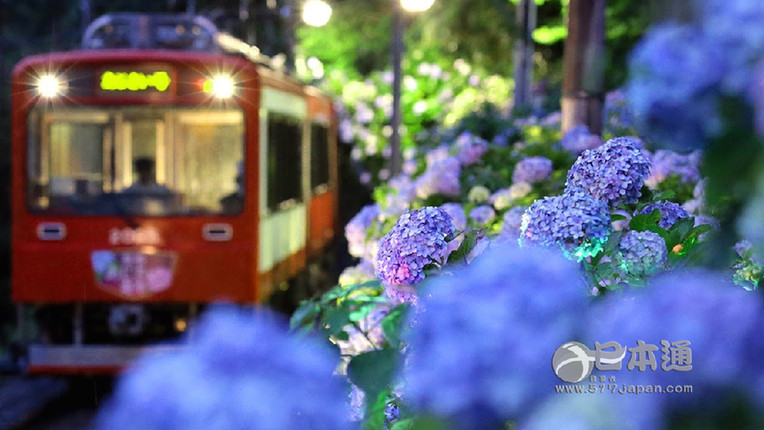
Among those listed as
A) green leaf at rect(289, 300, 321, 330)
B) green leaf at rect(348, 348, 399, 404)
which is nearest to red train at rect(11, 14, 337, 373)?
green leaf at rect(289, 300, 321, 330)

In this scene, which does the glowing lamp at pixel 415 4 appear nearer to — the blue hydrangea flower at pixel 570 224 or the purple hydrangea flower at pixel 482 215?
the purple hydrangea flower at pixel 482 215

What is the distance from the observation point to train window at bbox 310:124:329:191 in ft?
51.0

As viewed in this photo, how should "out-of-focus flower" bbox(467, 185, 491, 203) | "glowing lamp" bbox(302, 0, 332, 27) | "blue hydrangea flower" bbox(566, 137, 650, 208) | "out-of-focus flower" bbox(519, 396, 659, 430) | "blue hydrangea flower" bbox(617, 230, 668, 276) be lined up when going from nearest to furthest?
1. "out-of-focus flower" bbox(519, 396, 659, 430)
2. "blue hydrangea flower" bbox(617, 230, 668, 276)
3. "blue hydrangea flower" bbox(566, 137, 650, 208)
4. "out-of-focus flower" bbox(467, 185, 491, 203)
5. "glowing lamp" bbox(302, 0, 332, 27)

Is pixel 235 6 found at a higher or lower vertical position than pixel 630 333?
higher

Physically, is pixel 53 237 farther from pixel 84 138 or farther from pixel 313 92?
pixel 313 92

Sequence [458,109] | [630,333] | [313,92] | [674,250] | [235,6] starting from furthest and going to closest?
1. [235,6]
2. [458,109]
3. [313,92]
4. [674,250]
5. [630,333]

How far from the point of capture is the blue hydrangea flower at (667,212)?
3.18 metres

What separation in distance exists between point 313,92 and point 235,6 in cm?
1288

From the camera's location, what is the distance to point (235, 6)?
92.3ft

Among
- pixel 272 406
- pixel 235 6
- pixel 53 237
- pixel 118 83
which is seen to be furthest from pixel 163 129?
pixel 235 6

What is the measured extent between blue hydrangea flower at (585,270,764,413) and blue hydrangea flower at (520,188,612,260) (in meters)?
1.19

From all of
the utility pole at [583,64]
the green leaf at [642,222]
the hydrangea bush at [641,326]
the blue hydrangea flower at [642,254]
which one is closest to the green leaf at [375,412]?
the hydrangea bush at [641,326]

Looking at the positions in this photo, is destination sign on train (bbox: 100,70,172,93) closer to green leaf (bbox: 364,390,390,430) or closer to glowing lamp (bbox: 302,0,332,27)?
glowing lamp (bbox: 302,0,332,27)

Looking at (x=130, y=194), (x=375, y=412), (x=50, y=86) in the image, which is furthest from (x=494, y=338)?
(x=50, y=86)
